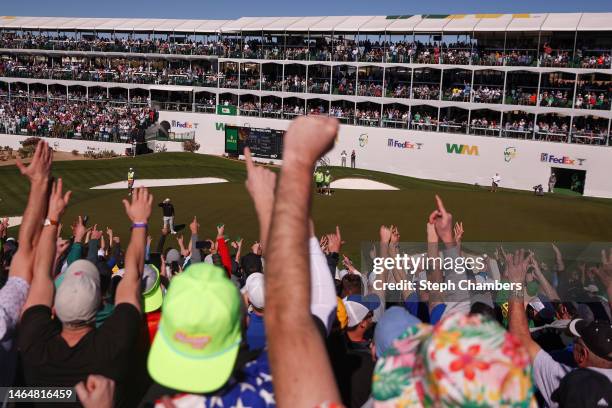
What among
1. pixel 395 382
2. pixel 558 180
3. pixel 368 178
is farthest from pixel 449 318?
pixel 558 180

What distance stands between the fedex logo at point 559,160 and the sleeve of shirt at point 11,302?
4053 centimetres

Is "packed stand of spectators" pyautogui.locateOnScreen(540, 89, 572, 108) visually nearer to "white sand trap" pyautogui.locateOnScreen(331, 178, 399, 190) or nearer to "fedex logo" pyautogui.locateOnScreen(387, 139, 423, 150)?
"fedex logo" pyautogui.locateOnScreen(387, 139, 423, 150)

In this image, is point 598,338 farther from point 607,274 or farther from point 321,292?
point 607,274

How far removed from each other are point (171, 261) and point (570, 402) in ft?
28.2

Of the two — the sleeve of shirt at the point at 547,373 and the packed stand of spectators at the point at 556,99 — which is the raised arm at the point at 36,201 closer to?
the sleeve of shirt at the point at 547,373

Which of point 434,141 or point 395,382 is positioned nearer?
point 395,382

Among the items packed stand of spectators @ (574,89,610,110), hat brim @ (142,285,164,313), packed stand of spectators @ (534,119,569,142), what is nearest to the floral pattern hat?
hat brim @ (142,285,164,313)

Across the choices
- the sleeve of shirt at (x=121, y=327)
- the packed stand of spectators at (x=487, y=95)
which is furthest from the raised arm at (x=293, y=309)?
the packed stand of spectators at (x=487, y=95)

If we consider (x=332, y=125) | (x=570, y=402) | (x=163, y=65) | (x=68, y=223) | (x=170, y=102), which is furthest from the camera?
(x=163, y=65)

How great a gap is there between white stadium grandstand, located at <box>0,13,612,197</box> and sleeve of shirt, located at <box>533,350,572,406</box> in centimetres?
3866

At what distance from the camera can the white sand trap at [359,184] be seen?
3481 centimetres

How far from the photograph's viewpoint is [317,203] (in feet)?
86.2

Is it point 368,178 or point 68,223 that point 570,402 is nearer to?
point 68,223

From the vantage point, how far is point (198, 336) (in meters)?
2.60
